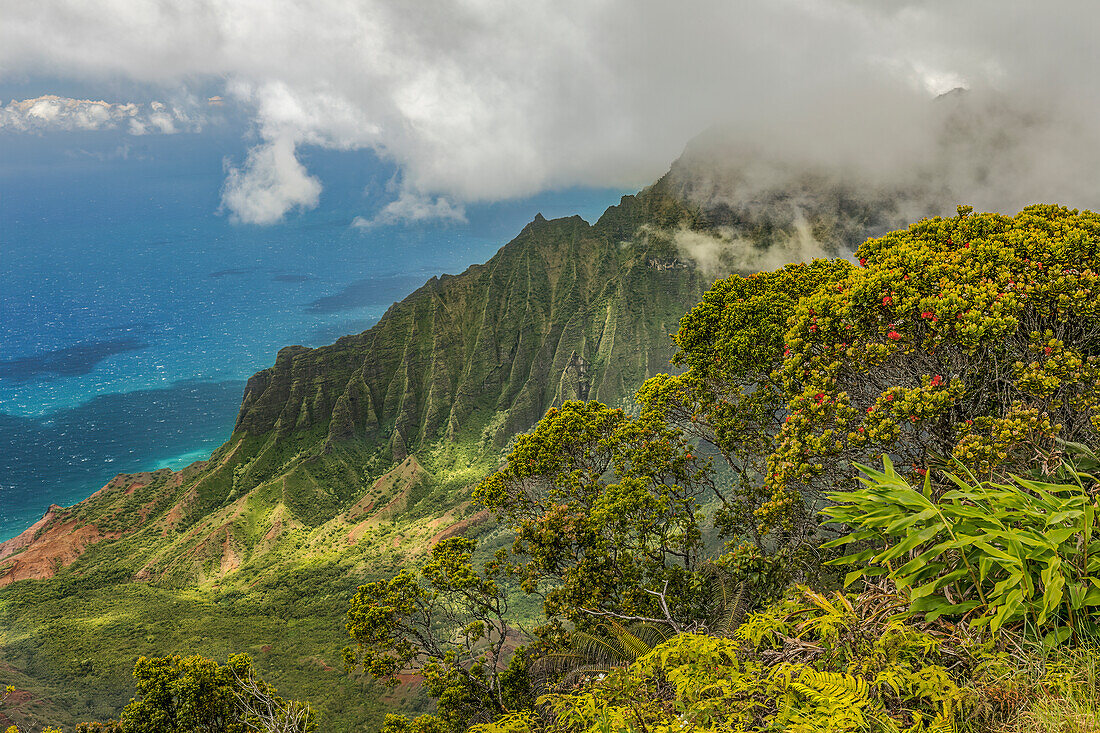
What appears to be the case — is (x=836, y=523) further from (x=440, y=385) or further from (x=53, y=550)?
(x=53, y=550)

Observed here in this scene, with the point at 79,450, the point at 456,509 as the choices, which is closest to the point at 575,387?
the point at 456,509

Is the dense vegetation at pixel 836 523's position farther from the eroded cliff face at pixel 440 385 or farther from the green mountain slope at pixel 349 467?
the eroded cliff face at pixel 440 385

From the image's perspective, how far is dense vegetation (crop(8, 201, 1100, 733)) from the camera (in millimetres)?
3260

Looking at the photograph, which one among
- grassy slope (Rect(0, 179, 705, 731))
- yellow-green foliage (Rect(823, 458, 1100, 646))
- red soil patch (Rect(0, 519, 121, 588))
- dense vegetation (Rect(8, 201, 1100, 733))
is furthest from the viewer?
red soil patch (Rect(0, 519, 121, 588))

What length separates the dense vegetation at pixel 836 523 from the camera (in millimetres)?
3260

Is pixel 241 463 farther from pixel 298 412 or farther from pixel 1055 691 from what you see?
pixel 1055 691

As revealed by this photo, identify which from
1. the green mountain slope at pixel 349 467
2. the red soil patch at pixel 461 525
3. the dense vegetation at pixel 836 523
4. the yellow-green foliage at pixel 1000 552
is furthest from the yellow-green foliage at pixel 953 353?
the red soil patch at pixel 461 525

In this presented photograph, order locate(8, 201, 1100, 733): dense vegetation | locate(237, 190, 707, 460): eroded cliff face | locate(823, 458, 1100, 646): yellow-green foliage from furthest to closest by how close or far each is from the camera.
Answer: locate(237, 190, 707, 460): eroded cliff face, locate(8, 201, 1100, 733): dense vegetation, locate(823, 458, 1100, 646): yellow-green foliage

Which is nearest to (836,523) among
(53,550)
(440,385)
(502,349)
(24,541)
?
(440,385)

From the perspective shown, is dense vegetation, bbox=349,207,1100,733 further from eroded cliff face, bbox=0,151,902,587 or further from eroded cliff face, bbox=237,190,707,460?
eroded cliff face, bbox=237,190,707,460

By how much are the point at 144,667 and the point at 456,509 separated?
78.6 metres

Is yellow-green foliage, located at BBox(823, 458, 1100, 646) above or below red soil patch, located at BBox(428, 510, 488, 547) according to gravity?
above

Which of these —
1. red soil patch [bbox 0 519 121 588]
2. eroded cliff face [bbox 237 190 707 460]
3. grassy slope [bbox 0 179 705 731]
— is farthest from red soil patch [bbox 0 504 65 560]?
eroded cliff face [bbox 237 190 707 460]

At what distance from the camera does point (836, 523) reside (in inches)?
469
